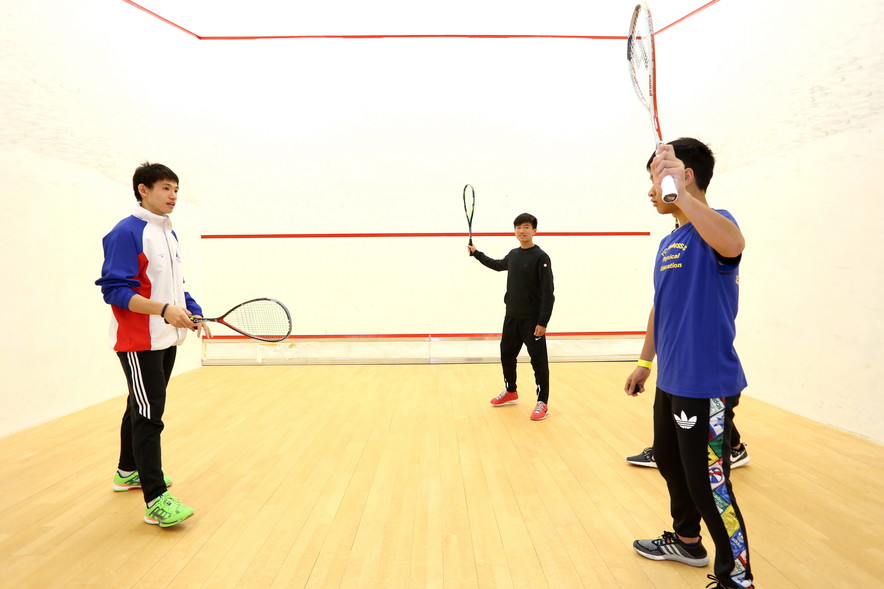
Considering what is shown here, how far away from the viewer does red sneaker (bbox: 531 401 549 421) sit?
9.86 feet

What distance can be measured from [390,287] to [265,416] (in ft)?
6.30

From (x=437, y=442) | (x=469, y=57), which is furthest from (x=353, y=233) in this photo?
(x=437, y=442)

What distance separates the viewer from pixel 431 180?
15.7 feet

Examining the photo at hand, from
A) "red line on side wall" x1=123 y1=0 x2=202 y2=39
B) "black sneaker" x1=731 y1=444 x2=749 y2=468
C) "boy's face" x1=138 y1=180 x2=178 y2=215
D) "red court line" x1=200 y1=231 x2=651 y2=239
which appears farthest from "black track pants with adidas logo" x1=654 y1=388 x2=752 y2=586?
"red line on side wall" x1=123 y1=0 x2=202 y2=39

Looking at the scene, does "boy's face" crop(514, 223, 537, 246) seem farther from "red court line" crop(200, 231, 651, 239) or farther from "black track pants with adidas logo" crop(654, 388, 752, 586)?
"black track pants with adidas logo" crop(654, 388, 752, 586)

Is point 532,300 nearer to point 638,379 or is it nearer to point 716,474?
point 638,379

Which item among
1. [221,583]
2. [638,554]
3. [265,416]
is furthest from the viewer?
[265,416]

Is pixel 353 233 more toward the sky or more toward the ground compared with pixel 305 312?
more toward the sky

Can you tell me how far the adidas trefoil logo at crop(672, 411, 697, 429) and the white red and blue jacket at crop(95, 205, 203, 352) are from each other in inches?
59.9

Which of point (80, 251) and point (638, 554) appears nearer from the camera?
point (638, 554)

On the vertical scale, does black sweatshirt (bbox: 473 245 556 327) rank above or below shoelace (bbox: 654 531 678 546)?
above

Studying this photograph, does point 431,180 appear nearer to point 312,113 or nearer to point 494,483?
point 312,113

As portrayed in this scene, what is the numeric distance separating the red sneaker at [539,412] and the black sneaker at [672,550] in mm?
1431

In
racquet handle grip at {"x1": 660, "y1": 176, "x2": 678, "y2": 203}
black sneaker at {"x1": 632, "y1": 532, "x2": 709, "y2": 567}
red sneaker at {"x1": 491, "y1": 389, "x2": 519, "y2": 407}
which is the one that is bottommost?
red sneaker at {"x1": 491, "y1": 389, "x2": 519, "y2": 407}
